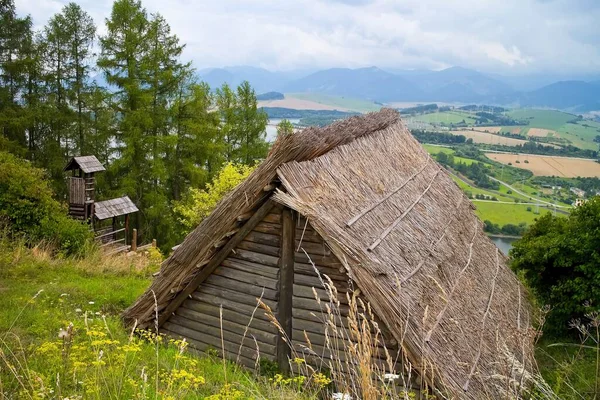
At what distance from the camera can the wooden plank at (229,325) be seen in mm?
→ 6418

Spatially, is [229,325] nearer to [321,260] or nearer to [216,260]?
[216,260]

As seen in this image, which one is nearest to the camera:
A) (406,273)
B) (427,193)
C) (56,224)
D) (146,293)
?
(406,273)

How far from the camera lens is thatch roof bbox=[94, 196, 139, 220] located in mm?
19359

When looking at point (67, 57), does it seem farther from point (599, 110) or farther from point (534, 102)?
point (534, 102)

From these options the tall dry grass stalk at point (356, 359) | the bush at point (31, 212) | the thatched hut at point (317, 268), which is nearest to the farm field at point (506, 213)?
the bush at point (31, 212)

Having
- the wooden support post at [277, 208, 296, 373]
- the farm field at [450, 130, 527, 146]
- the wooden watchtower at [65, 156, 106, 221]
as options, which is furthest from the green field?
the wooden support post at [277, 208, 296, 373]

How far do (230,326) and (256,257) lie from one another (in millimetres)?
1026

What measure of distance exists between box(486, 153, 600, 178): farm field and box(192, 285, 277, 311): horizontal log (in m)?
55.3

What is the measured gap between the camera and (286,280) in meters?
6.25

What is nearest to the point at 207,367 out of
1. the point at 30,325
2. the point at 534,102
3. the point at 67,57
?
the point at 30,325

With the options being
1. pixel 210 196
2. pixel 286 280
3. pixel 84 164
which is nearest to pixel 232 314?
pixel 286 280

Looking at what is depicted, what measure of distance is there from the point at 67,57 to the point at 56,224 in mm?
13796

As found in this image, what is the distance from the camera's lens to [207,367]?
19.0ft

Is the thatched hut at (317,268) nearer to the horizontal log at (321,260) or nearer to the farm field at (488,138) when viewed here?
the horizontal log at (321,260)
